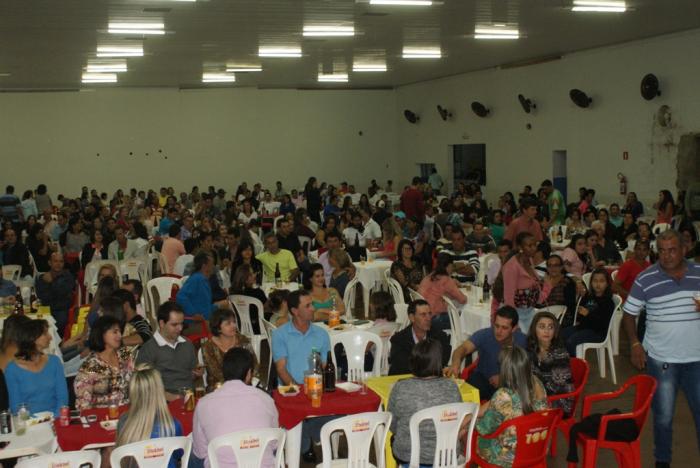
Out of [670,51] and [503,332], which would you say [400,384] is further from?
[670,51]

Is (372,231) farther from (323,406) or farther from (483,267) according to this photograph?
(323,406)

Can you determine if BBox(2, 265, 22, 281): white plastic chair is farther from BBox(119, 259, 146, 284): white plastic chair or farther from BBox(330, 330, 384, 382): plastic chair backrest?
BBox(330, 330, 384, 382): plastic chair backrest

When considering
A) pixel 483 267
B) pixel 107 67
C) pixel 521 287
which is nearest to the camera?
pixel 521 287

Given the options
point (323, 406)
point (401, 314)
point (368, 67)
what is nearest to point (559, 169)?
point (368, 67)

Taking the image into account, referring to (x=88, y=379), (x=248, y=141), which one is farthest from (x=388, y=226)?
(x=248, y=141)

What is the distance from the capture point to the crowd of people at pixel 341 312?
4.91 m

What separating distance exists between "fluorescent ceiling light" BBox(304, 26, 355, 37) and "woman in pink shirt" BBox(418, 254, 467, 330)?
5.32m

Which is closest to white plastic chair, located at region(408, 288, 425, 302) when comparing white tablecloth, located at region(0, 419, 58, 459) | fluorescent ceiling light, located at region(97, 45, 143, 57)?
white tablecloth, located at region(0, 419, 58, 459)

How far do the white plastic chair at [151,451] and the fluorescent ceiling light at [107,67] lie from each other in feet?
45.7

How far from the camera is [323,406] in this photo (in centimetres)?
536

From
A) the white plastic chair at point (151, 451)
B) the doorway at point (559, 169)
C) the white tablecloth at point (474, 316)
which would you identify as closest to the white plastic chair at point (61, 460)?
the white plastic chair at point (151, 451)

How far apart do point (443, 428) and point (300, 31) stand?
9.40 meters

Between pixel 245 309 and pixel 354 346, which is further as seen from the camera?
pixel 245 309

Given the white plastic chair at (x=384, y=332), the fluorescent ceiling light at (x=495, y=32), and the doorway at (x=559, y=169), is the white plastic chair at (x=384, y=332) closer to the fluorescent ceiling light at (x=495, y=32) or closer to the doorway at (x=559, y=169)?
the fluorescent ceiling light at (x=495, y=32)
